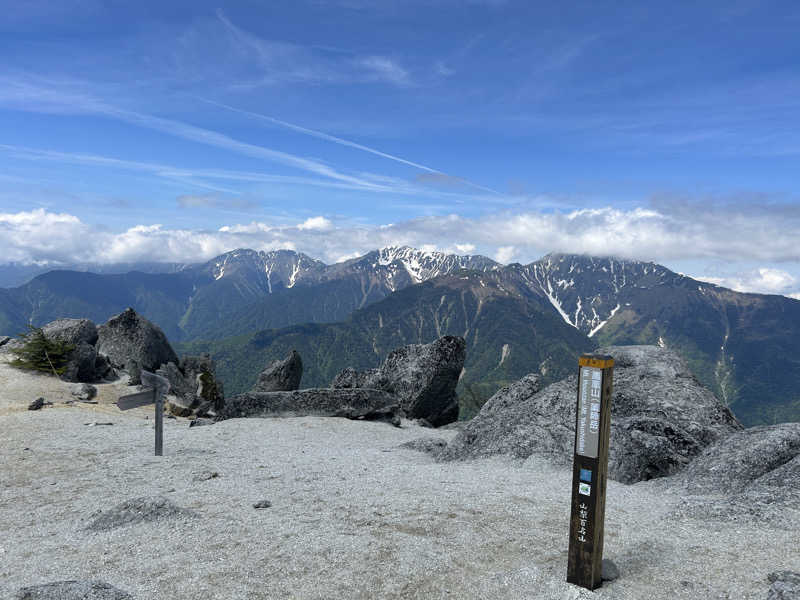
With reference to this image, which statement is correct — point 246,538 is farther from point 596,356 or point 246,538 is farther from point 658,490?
point 658,490

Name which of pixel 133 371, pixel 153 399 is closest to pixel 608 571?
pixel 153 399

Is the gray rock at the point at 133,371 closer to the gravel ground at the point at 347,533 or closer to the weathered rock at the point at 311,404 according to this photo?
the weathered rock at the point at 311,404

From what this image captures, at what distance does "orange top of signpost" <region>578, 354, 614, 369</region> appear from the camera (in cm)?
826

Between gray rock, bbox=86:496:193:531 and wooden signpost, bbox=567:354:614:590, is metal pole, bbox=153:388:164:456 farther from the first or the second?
wooden signpost, bbox=567:354:614:590

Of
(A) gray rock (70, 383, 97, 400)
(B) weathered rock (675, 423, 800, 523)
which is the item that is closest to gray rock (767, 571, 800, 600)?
(B) weathered rock (675, 423, 800, 523)

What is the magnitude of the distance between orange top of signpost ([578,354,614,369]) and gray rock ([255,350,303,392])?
31.0 meters

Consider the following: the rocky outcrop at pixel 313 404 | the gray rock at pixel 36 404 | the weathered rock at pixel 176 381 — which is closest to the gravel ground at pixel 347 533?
the gray rock at pixel 36 404

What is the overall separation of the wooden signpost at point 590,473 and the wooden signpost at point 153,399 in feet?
50.9

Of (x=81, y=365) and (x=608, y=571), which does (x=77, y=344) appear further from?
(x=608, y=571)

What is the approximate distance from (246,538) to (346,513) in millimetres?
2417

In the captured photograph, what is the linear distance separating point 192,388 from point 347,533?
104 feet

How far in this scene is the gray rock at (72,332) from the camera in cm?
3741

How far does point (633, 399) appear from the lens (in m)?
20.6

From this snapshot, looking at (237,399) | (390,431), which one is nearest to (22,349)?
(237,399)
